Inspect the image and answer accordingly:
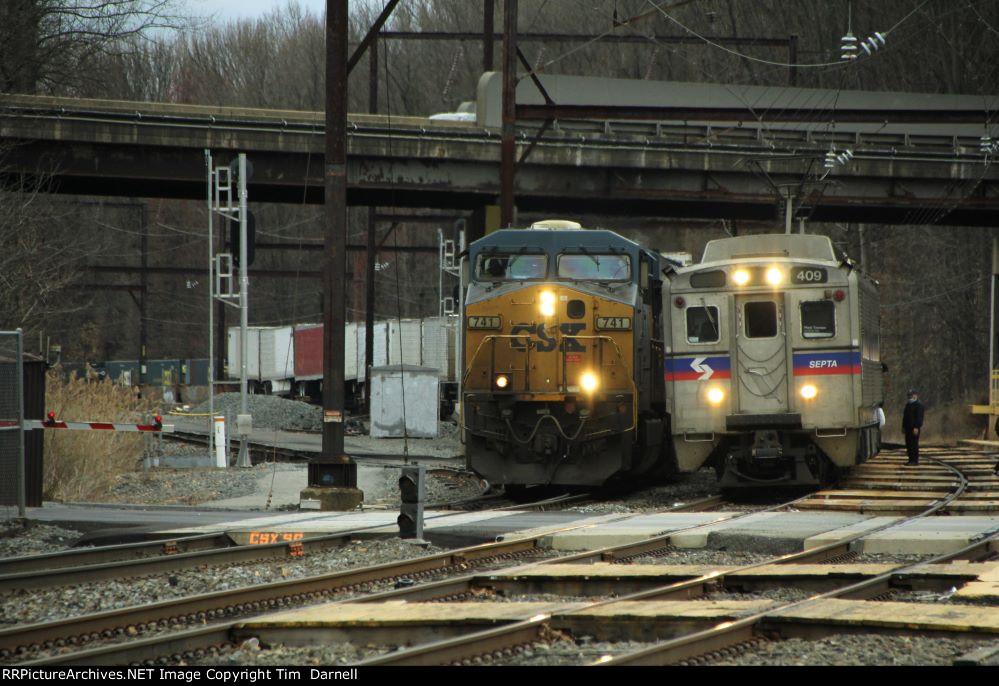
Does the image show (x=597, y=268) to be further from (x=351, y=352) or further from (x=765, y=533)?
(x=351, y=352)

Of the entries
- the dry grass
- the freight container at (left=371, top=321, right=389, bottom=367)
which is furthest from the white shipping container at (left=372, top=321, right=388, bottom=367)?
the dry grass

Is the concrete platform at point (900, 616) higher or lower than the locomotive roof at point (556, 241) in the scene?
lower

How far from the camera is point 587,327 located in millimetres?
19672

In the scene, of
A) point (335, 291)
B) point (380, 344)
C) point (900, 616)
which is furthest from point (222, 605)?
point (380, 344)

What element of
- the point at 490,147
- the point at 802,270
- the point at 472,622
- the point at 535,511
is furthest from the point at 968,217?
the point at 472,622

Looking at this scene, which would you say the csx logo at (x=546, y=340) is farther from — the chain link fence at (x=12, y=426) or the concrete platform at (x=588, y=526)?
the chain link fence at (x=12, y=426)

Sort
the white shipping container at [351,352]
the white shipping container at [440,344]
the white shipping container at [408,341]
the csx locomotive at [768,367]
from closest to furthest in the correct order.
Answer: the csx locomotive at [768,367] → the white shipping container at [440,344] → the white shipping container at [408,341] → the white shipping container at [351,352]

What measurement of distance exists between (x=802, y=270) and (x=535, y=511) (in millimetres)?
5262

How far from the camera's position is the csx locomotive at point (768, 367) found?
745 inches

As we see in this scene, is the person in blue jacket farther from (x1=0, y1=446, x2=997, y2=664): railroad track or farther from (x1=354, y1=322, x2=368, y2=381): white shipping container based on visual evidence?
(x1=354, y1=322, x2=368, y2=381): white shipping container

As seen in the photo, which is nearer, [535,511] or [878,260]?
[535,511]

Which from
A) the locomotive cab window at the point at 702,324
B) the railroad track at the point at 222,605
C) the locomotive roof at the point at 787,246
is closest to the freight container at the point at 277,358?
the locomotive roof at the point at 787,246

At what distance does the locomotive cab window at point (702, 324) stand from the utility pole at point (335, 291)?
5180 millimetres
